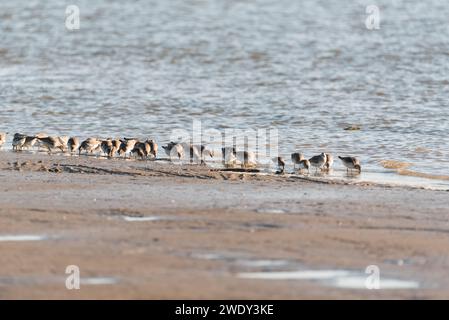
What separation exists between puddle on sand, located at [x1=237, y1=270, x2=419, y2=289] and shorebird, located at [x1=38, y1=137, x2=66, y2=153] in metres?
6.46

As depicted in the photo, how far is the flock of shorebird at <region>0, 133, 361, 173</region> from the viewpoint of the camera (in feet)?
40.6

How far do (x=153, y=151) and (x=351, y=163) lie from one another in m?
2.36

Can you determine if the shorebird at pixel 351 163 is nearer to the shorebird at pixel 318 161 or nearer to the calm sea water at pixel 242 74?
the shorebird at pixel 318 161

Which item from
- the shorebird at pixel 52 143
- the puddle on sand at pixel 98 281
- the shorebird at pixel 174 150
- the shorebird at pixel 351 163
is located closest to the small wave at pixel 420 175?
the shorebird at pixel 351 163

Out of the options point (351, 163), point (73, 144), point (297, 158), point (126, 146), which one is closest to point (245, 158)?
point (297, 158)

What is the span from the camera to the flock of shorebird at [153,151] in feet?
40.6

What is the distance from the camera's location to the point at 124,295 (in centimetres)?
692

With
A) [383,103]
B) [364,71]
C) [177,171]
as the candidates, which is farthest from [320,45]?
[177,171]

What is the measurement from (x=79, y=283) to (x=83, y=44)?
1979cm

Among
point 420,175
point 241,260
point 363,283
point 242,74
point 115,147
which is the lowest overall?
point 363,283

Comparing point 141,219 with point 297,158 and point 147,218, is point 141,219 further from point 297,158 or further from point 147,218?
point 297,158

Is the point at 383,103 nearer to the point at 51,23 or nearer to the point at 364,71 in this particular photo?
the point at 364,71

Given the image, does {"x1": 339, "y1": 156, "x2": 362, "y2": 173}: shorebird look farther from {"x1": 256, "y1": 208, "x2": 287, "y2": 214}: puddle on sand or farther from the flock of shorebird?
{"x1": 256, "y1": 208, "x2": 287, "y2": 214}: puddle on sand

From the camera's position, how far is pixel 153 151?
42.8ft
